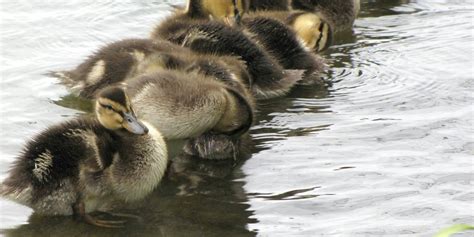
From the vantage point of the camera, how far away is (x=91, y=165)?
4340mm

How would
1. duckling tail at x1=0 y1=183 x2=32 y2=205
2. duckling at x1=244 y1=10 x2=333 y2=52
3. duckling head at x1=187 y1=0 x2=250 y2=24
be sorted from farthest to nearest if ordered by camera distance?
1. duckling at x1=244 y1=10 x2=333 y2=52
2. duckling head at x1=187 y1=0 x2=250 y2=24
3. duckling tail at x1=0 y1=183 x2=32 y2=205

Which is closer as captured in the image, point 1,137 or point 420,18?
point 1,137

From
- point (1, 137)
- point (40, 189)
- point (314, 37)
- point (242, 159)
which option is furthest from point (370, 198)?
point (314, 37)

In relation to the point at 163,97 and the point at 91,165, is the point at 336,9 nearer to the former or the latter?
the point at 163,97

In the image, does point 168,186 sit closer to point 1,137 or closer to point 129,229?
point 129,229

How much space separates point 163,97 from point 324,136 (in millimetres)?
953

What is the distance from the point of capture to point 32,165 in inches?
169

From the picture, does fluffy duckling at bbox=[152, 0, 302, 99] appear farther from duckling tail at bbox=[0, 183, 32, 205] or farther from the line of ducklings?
duckling tail at bbox=[0, 183, 32, 205]

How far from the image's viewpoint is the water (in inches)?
175

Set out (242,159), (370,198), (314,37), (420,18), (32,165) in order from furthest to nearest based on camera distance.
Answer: (420,18), (314,37), (242,159), (370,198), (32,165)

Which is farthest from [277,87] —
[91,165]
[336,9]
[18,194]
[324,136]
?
[18,194]

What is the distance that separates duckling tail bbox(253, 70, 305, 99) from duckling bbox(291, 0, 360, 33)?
4.49ft

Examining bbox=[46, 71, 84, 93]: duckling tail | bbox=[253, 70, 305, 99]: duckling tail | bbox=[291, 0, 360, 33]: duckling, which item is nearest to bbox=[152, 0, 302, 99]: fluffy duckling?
bbox=[253, 70, 305, 99]: duckling tail

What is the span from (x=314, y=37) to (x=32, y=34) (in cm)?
188
